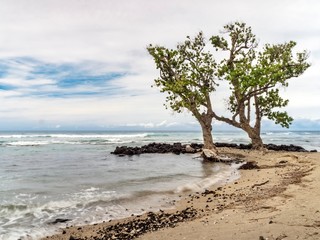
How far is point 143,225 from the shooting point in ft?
28.4

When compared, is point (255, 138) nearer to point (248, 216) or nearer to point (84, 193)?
point (84, 193)

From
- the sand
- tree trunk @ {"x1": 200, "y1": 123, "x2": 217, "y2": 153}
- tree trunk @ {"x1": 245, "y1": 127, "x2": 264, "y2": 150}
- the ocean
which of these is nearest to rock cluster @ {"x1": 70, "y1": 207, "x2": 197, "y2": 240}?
the sand

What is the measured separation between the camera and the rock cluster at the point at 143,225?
8031 millimetres

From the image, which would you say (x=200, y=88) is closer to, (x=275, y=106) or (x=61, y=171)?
(x=275, y=106)

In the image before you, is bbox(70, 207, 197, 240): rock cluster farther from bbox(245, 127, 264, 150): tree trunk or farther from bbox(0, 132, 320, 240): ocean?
bbox(245, 127, 264, 150): tree trunk

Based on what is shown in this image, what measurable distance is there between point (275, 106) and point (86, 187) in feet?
64.4

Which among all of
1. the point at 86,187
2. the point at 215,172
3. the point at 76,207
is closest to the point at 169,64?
the point at 215,172

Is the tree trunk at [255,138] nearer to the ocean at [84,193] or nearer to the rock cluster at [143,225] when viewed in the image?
the ocean at [84,193]

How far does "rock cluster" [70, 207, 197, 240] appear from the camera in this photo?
803cm

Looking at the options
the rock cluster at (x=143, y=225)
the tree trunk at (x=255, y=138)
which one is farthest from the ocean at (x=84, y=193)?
the tree trunk at (x=255, y=138)

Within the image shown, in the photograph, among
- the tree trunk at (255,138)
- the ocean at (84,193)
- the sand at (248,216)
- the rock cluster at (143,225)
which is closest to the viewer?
the sand at (248,216)

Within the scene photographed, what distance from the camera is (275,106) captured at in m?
29.0

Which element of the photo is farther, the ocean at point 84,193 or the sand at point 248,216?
the ocean at point 84,193

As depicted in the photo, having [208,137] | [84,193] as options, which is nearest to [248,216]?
[84,193]
